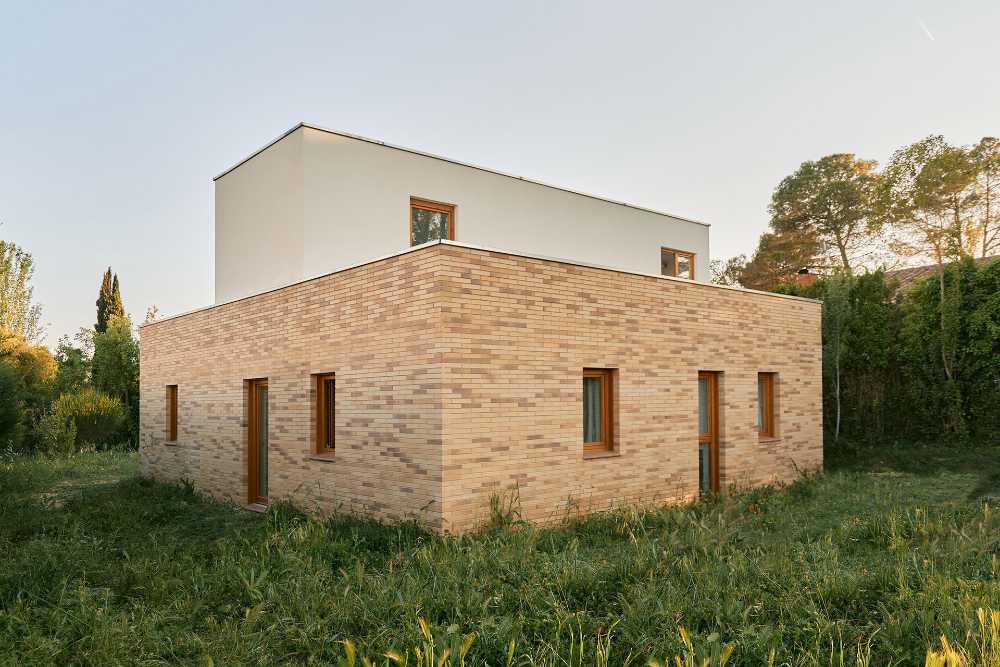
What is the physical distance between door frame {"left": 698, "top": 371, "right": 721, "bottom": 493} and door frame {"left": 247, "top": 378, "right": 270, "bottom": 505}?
7.20m

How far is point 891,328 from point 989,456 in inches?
148

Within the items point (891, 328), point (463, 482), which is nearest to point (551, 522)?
point (463, 482)

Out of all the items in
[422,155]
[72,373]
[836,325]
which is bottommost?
[72,373]

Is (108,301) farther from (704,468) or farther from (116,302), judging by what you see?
(704,468)

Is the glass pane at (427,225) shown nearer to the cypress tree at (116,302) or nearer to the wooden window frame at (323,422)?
the wooden window frame at (323,422)

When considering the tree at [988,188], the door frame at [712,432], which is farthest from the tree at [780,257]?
the door frame at [712,432]

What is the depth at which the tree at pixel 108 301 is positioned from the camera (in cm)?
3144

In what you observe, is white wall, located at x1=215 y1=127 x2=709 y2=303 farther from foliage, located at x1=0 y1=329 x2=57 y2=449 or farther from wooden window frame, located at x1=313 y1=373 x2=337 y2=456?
foliage, located at x1=0 y1=329 x2=57 y2=449

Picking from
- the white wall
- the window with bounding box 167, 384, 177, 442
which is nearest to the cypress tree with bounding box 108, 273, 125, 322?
the window with bounding box 167, 384, 177, 442

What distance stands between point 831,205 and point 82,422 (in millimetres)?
27434

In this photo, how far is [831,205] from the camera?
24328mm

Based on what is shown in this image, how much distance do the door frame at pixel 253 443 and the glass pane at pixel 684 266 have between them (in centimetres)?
1010

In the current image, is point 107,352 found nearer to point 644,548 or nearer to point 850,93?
point 644,548

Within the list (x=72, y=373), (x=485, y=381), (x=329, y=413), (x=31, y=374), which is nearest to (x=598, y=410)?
(x=485, y=381)
